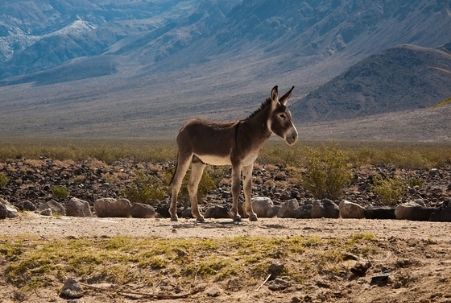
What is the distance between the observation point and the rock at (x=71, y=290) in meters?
10.5

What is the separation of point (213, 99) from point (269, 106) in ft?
596

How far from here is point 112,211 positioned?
19.8 m

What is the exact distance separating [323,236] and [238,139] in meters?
5.09

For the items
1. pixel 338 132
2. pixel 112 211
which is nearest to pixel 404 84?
pixel 338 132

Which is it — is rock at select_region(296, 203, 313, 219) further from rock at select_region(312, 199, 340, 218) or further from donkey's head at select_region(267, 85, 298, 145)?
donkey's head at select_region(267, 85, 298, 145)

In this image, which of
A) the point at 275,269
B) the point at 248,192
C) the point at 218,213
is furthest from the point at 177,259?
the point at 218,213

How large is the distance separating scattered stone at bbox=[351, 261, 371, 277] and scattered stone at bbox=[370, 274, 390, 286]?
1.27 ft

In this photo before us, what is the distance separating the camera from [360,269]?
10188mm

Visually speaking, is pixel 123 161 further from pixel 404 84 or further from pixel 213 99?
pixel 213 99

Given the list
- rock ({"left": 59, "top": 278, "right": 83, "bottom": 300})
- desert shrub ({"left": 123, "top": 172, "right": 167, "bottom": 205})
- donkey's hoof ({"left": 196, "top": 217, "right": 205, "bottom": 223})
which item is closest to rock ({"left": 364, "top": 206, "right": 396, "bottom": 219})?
donkey's hoof ({"left": 196, "top": 217, "right": 205, "bottom": 223})

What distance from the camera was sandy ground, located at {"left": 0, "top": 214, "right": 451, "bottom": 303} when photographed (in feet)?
30.6

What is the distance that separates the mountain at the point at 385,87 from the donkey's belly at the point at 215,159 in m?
132

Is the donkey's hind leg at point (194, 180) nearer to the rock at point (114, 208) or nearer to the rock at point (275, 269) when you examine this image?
the rock at point (114, 208)

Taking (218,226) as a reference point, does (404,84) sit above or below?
above
